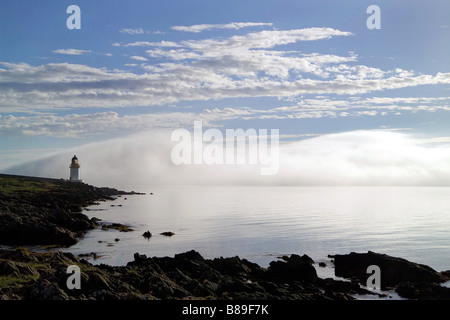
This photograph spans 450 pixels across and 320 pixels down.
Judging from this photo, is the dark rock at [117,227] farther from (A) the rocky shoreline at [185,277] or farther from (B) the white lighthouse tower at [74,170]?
(B) the white lighthouse tower at [74,170]

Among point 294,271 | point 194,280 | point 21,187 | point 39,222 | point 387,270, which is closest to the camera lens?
point 194,280

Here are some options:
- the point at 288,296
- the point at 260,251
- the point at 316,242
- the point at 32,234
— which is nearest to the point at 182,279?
the point at 288,296

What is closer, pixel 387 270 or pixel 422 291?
pixel 422 291

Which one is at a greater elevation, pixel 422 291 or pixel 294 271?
pixel 294 271

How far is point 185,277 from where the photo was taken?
3362cm

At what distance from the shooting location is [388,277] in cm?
4134

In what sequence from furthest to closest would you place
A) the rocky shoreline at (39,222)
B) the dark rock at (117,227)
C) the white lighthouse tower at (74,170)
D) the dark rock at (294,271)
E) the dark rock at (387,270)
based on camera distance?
the white lighthouse tower at (74,170) → the dark rock at (117,227) → the rocky shoreline at (39,222) → the dark rock at (387,270) → the dark rock at (294,271)

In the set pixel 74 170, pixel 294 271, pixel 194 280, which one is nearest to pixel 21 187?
pixel 74 170

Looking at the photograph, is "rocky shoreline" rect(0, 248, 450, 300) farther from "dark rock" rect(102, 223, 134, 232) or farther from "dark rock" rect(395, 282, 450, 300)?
"dark rock" rect(102, 223, 134, 232)

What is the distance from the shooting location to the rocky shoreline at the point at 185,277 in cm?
2561

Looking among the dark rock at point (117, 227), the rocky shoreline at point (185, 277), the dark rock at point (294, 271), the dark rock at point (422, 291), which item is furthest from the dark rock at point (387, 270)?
the dark rock at point (117, 227)

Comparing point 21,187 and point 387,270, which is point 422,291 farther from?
point 21,187

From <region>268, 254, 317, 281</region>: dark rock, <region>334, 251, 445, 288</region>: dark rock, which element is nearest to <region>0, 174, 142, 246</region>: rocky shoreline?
<region>268, 254, 317, 281</region>: dark rock

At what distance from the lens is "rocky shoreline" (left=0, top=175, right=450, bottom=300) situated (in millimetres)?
25609
